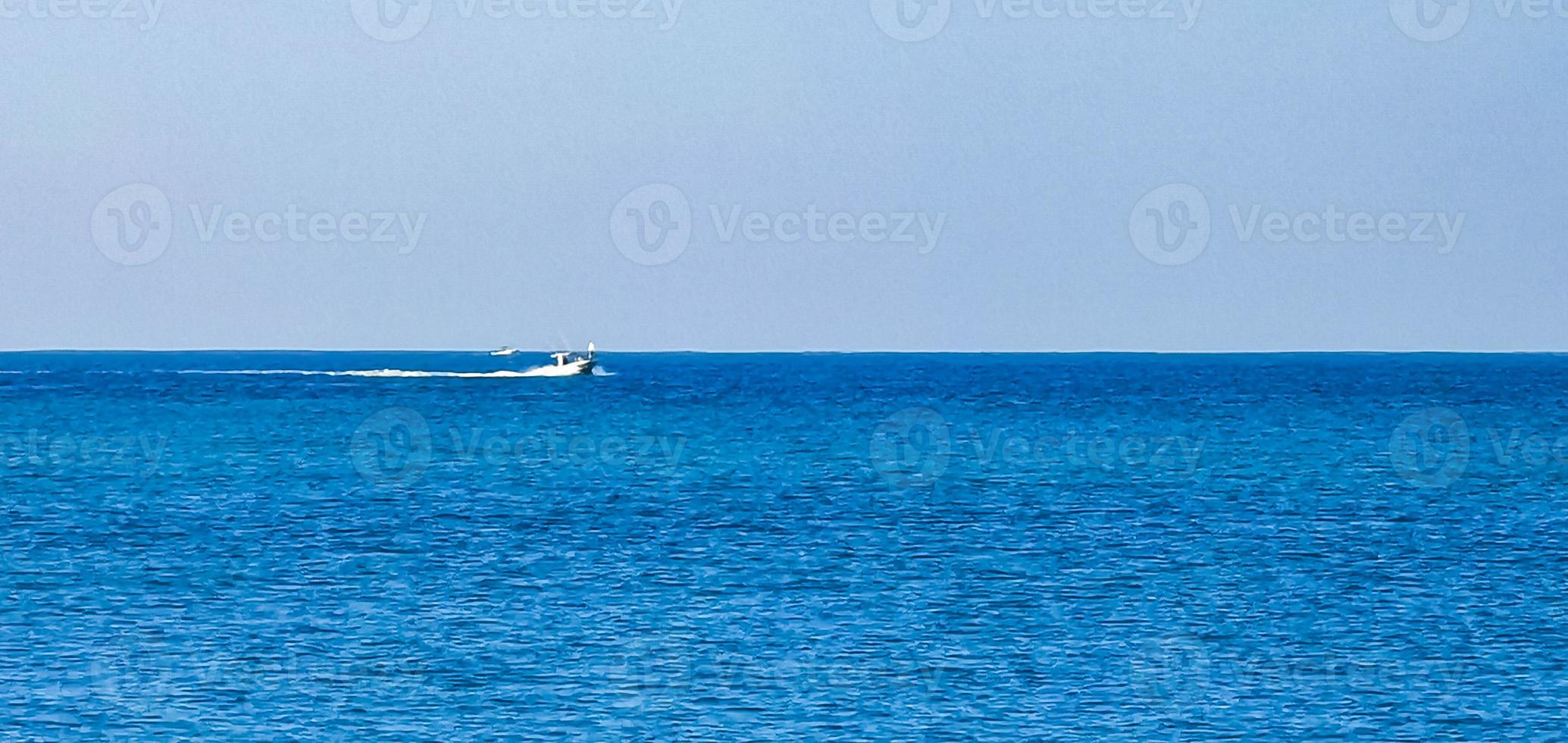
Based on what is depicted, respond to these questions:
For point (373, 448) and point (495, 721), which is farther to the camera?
point (373, 448)

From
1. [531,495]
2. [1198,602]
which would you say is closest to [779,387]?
[531,495]

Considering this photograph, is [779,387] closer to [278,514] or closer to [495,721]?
[278,514]

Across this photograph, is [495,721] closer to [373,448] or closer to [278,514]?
[278,514]

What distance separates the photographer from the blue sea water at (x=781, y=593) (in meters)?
29.7

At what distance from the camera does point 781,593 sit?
41.3 meters

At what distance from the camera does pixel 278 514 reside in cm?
5806

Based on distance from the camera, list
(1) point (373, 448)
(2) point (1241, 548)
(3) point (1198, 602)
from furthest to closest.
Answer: (1) point (373, 448) < (2) point (1241, 548) < (3) point (1198, 602)

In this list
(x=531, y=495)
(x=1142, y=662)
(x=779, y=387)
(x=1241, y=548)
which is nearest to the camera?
(x=1142, y=662)

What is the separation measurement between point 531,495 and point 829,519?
478 inches

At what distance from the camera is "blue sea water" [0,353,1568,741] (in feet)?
97.4

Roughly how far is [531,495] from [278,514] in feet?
30.4

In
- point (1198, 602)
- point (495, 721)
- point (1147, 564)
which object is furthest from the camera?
point (1147, 564)

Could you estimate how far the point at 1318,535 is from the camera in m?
53.6

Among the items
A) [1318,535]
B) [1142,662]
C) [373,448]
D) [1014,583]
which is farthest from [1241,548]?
[373,448]
